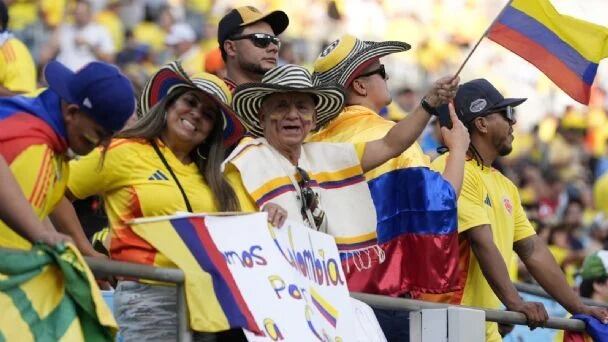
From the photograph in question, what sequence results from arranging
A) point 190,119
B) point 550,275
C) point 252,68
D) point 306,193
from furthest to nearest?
point 550,275 < point 252,68 < point 306,193 < point 190,119

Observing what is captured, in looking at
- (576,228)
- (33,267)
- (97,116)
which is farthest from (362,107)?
(576,228)

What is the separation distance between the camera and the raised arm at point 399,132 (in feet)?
25.3

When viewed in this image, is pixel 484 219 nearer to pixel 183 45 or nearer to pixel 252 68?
pixel 252 68

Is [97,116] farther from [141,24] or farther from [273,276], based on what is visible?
[141,24]

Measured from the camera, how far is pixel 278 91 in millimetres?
7621

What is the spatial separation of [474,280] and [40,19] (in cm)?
1037

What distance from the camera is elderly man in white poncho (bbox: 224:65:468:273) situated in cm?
748

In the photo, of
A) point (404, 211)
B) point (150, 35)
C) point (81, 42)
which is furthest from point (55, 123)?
point (150, 35)

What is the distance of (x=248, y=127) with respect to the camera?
778 centimetres

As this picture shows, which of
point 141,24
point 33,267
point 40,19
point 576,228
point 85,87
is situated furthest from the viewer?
point 141,24

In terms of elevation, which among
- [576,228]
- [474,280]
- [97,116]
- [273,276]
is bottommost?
[576,228]

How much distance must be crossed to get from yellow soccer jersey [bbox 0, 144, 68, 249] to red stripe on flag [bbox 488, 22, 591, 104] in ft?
10.7

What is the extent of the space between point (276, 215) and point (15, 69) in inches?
143

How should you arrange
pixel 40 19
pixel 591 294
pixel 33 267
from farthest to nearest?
pixel 40 19, pixel 591 294, pixel 33 267
